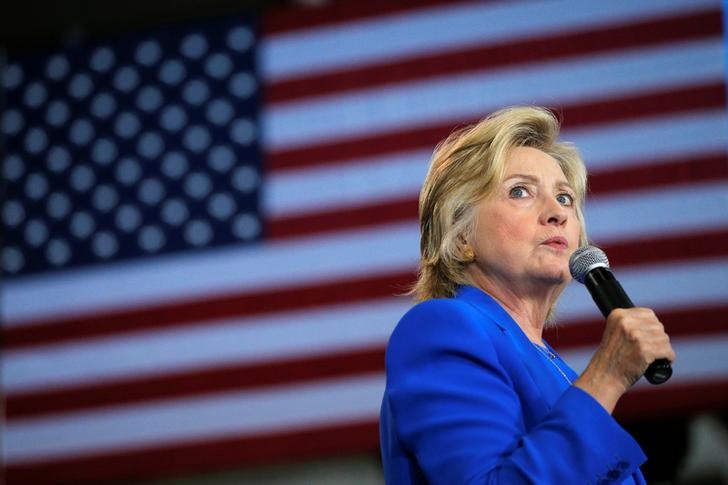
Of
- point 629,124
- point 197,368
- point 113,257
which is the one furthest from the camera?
point 113,257

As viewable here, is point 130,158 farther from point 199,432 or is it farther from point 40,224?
point 199,432

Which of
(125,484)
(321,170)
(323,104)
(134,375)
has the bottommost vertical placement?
(125,484)

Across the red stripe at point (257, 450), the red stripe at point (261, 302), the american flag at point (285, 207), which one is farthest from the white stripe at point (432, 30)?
the red stripe at point (257, 450)

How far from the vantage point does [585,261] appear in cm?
134

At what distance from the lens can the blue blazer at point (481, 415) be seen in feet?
3.69

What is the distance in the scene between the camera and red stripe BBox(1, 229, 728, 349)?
174 inches

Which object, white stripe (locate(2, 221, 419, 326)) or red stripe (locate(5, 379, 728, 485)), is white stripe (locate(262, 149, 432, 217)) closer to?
white stripe (locate(2, 221, 419, 326))

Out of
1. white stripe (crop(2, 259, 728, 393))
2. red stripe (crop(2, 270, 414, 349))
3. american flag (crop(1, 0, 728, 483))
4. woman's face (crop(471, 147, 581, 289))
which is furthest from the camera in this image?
red stripe (crop(2, 270, 414, 349))

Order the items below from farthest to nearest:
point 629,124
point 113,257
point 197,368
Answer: point 113,257 → point 197,368 → point 629,124

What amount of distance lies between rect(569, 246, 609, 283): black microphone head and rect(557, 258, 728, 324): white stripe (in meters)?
2.99

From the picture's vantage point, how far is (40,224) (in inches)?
210

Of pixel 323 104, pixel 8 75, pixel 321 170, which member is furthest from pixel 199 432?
pixel 8 75

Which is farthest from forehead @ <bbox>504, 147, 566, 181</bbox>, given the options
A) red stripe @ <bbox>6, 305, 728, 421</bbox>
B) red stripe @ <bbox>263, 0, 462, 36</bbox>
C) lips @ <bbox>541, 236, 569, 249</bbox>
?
red stripe @ <bbox>263, 0, 462, 36</bbox>

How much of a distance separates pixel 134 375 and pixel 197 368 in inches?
13.3
